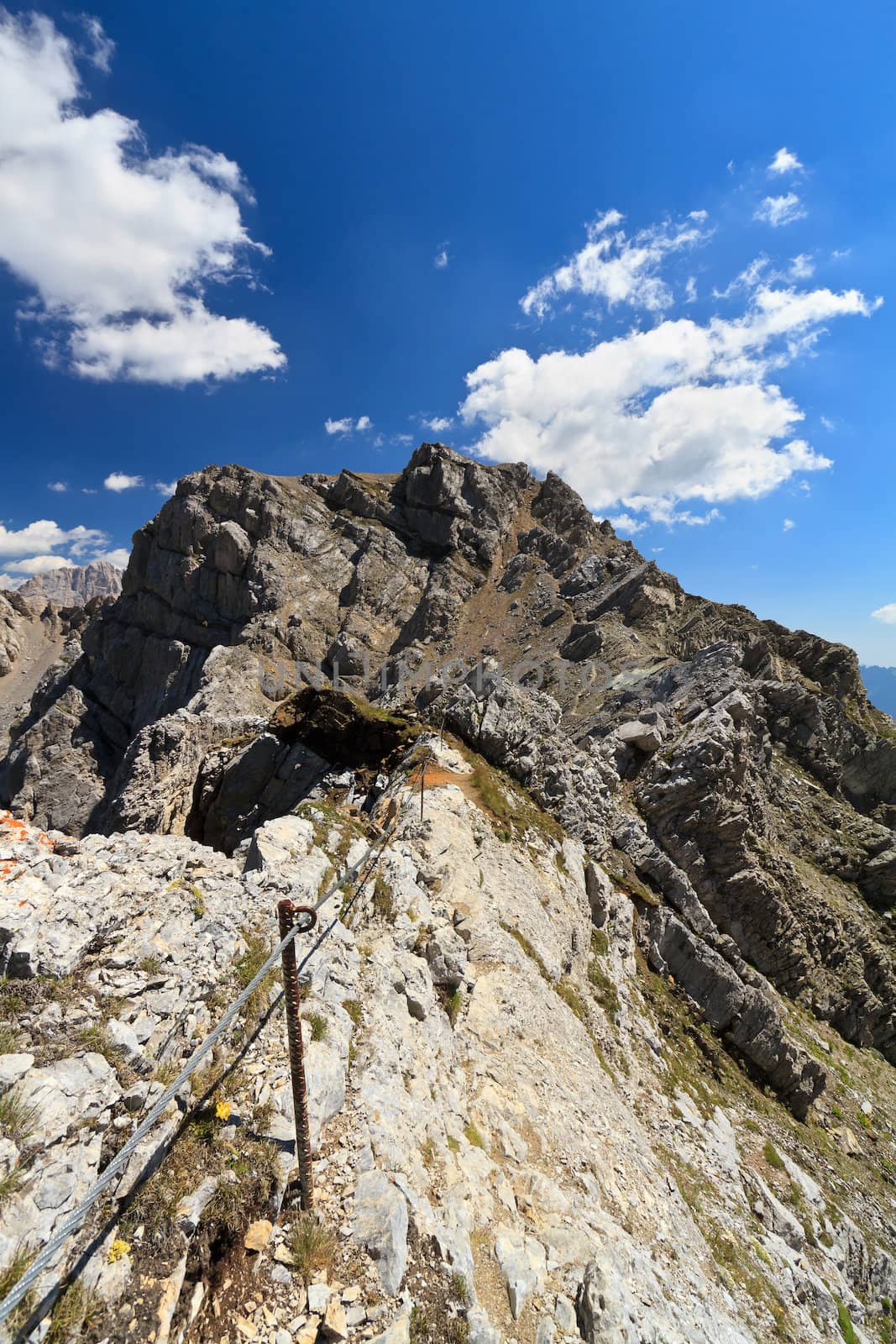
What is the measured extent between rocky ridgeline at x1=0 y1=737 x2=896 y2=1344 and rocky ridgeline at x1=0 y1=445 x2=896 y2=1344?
0.10 meters

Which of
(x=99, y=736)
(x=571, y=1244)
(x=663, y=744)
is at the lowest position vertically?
(x=99, y=736)

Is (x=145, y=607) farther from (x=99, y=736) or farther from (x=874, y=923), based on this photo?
(x=874, y=923)

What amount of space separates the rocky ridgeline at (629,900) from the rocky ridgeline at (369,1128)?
0.10 m

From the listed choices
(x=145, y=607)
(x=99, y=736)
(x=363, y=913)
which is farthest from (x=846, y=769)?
(x=145, y=607)

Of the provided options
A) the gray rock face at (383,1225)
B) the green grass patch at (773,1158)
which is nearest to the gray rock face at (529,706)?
the green grass patch at (773,1158)

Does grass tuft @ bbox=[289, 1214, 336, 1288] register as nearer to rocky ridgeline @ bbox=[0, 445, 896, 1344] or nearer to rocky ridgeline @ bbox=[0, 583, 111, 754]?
rocky ridgeline @ bbox=[0, 445, 896, 1344]

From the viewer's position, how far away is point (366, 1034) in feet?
32.2

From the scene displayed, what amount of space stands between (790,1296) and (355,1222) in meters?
15.3

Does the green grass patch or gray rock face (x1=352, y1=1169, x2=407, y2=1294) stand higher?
gray rock face (x1=352, y1=1169, x2=407, y2=1294)

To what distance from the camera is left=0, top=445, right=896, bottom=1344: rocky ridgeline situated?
965 centimetres

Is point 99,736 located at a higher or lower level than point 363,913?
lower

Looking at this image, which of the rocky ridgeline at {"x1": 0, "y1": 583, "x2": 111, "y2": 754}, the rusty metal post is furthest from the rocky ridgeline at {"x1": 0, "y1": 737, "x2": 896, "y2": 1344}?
the rocky ridgeline at {"x1": 0, "y1": 583, "x2": 111, "y2": 754}

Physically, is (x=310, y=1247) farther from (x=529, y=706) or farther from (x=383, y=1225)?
(x=529, y=706)

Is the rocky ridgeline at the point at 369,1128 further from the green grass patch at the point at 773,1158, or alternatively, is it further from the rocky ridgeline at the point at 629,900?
the green grass patch at the point at 773,1158
